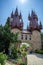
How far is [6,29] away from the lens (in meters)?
23.4

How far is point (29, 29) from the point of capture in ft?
112

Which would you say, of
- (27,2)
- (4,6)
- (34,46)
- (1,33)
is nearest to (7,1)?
(4,6)

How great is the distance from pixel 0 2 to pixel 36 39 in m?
18.5

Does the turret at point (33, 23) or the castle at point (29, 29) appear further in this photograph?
the turret at point (33, 23)

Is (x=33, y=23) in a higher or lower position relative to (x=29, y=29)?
higher

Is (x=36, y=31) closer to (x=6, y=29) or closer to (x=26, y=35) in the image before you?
(x=26, y=35)

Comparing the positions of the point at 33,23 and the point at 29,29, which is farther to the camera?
the point at 33,23

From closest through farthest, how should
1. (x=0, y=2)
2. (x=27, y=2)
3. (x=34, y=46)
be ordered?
1. (x=27, y=2)
2. (x=0, y=2)
3. (x=34, y=46)

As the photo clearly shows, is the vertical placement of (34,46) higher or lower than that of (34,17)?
Result: lower

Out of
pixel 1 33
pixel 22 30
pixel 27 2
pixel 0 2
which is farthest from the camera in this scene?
pixel 22 30

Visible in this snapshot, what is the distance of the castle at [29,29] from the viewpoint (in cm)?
3225

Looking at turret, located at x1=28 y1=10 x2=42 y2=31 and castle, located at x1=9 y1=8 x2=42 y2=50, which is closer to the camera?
castle, located at x1=9 y1=8 x2=42 y2=50

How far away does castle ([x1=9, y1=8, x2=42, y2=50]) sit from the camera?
3225cm

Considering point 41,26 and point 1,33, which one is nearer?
point 1,33
